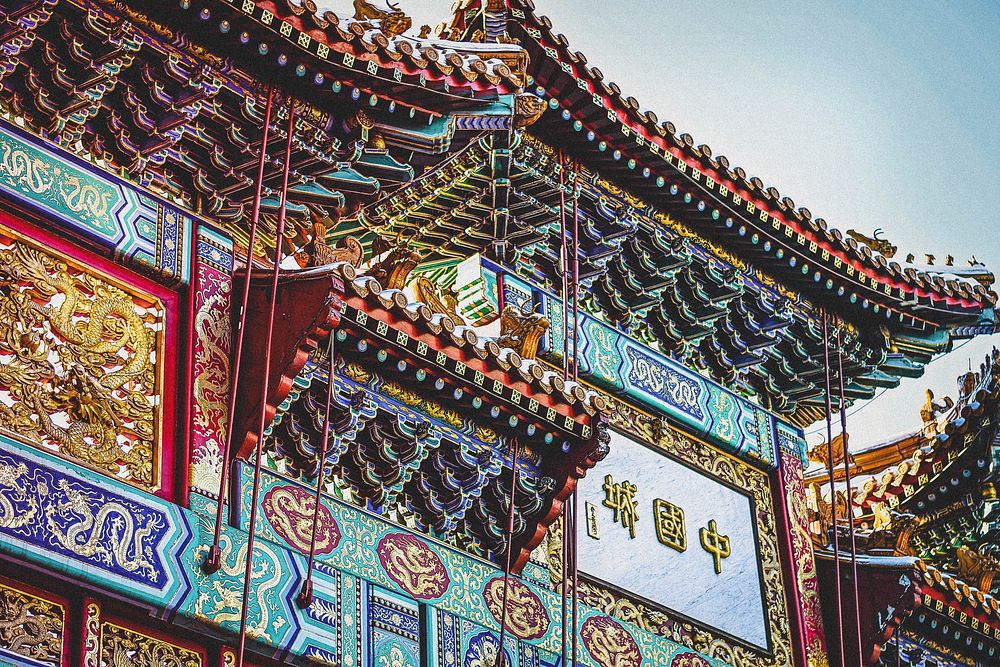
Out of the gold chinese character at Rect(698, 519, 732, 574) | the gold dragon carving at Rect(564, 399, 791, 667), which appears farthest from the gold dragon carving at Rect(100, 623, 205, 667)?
the gold chinese character at Rect(698, 519, 732, 574)

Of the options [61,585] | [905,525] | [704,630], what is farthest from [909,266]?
[61,585]

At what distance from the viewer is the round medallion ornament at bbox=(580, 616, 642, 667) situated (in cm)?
938

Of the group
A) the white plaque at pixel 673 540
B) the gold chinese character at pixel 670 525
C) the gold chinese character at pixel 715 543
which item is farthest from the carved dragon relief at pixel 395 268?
the gold chinese character at pixel 715 543

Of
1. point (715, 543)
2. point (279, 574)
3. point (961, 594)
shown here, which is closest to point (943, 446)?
point (961, 594)

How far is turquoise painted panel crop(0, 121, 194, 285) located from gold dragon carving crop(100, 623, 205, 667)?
1.93 m

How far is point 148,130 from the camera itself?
8.18 metres

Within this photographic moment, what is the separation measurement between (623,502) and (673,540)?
470mm

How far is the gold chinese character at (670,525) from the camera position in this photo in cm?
1035

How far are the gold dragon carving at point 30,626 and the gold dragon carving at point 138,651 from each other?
0.71ft

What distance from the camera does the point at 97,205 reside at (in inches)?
312

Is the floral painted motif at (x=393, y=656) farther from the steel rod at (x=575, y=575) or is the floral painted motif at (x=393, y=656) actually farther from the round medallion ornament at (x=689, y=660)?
the round medallion ornament at (x=689, y=660)

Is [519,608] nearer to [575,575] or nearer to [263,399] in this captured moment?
[575,575]

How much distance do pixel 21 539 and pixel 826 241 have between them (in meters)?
6.68

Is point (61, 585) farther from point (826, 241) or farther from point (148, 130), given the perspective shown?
point (826, 241)
